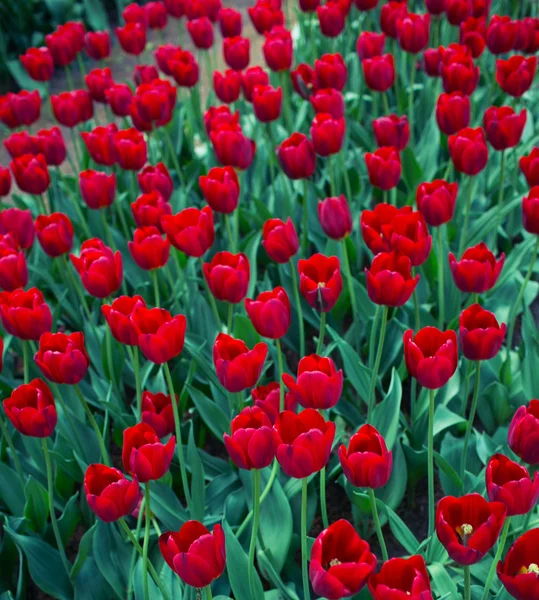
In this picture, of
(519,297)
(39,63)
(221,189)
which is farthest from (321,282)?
(39,63)

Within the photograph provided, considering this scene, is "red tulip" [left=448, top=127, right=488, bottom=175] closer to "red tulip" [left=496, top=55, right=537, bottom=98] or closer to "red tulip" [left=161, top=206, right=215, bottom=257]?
"red tulip" [left=496, top=55, right=537, bottom=98]

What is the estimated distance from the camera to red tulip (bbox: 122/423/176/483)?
4.13 feet

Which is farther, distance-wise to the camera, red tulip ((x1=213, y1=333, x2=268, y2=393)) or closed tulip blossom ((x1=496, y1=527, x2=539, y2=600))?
red tulip ((x1=213, y1=333, x2=268, y2=393))

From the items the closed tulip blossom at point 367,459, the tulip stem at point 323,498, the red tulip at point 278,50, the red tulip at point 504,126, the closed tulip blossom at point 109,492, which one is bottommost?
the tulip stem at point 323,498

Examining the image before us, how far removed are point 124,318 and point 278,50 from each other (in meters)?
1.46

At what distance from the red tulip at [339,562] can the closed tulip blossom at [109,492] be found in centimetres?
34

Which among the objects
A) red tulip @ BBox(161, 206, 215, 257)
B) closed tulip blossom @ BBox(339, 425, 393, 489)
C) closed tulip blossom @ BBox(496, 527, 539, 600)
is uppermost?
red tulip @ BBox(161, 206, 215, 257)

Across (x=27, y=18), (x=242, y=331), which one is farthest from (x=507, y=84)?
(x=27, y=18)

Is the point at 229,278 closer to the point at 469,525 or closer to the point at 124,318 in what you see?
the point at 124,318


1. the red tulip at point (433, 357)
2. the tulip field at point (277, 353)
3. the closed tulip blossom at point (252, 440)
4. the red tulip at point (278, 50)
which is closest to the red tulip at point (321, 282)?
the tulip field at point (277, 353)

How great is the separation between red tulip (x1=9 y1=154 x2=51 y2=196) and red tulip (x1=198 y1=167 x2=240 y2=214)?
20.6 inches

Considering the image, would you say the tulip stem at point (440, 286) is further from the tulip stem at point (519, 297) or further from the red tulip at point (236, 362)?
the red tulip at point (236, 362)

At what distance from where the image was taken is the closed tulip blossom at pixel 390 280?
143cm

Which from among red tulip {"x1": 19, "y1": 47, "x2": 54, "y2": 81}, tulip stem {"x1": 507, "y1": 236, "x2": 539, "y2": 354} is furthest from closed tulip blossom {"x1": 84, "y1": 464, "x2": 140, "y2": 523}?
red tulip {"x1": 19, "y1": 47, "x2": 54, "y2": 81}
